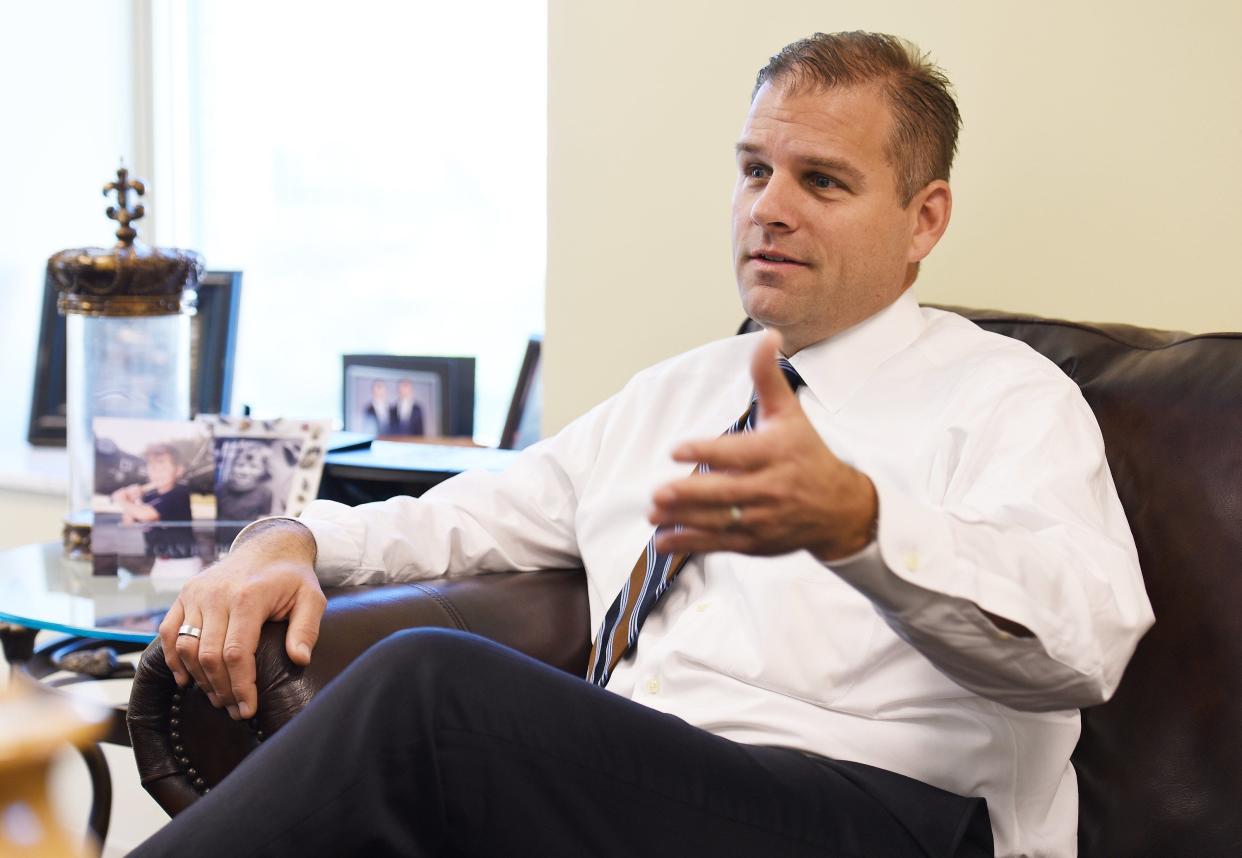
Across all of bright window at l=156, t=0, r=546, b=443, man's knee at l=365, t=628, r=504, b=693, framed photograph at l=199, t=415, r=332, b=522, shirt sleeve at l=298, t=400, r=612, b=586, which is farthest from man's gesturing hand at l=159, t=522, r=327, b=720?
bright window at l=156, t=0, r=546, b=443

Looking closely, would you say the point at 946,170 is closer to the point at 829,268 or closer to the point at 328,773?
the point at 829,268

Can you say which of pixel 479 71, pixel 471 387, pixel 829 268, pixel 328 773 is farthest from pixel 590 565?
pixel 479 71

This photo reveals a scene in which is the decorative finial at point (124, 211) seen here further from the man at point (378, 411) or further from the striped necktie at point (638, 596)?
the striped necktie at point (638, 596)

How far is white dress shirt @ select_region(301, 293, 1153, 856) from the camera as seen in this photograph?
0.96m

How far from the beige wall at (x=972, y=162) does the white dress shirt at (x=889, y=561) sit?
26cm

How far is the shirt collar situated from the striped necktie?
27 millimetres

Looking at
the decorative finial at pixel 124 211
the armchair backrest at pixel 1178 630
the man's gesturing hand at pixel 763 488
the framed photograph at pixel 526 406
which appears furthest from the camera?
the framed photograph at pixel 526 406

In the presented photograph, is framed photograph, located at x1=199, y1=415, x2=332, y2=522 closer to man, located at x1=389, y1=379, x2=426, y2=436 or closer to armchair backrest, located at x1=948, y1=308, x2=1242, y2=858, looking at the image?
man, located at x1=389, y1=379, x2=426, y2=436

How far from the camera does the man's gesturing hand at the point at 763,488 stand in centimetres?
79

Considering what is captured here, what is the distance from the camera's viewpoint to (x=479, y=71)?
2.64 m

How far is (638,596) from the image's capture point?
4.73 ft

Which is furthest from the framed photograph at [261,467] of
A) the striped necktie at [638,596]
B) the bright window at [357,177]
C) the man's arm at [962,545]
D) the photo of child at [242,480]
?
the man's arm at [962,545]

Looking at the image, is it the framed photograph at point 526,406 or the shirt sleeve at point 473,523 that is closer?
the shirt sleeve at point 473,523

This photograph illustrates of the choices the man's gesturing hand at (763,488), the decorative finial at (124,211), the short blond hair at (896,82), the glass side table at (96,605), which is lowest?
the glass side table at (96,605)
